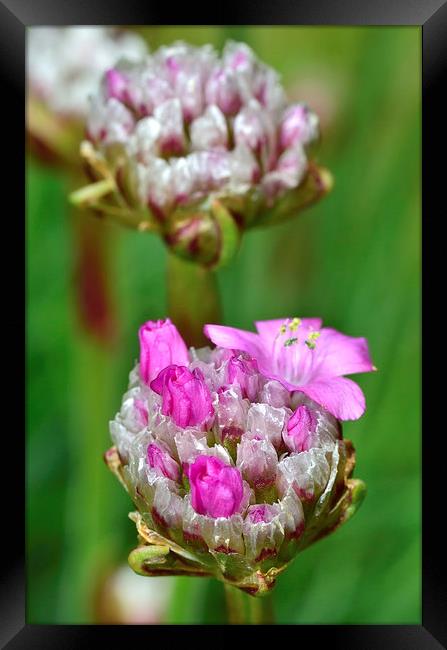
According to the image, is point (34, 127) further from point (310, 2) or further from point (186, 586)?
point (186, 586)

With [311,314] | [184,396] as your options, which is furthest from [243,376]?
[311,314]

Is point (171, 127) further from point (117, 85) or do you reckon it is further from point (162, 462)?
point (162, 462)

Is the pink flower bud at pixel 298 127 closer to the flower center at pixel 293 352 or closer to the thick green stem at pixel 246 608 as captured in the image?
the flower center at pixel 293 352

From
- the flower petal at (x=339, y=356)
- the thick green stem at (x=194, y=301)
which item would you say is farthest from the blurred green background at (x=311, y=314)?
the flower petal at (x=339, y=356)

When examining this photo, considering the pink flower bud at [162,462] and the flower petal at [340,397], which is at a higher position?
the flower petal at [340,397]

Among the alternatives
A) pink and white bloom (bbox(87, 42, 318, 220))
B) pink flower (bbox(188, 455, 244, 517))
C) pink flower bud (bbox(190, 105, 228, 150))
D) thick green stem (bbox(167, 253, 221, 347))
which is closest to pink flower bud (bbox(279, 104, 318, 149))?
pink and white bloom (bbox(87, 42, 318, 220))
